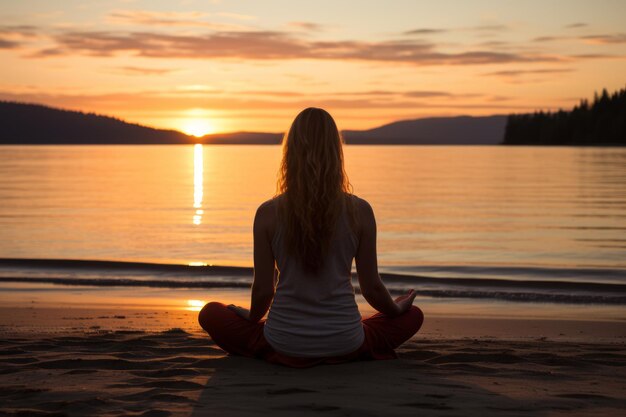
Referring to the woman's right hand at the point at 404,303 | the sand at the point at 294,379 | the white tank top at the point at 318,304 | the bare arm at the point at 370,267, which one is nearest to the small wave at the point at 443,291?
the sand at the point at 294,379

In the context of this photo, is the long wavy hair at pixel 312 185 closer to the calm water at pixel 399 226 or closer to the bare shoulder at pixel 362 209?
the bare shoulder at pixel 362 209

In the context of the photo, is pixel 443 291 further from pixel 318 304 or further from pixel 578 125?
pixel 578 125

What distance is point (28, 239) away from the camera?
64.2 feet

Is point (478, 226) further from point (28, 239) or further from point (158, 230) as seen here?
point (28, 239)

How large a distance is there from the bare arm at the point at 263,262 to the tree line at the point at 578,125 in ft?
525

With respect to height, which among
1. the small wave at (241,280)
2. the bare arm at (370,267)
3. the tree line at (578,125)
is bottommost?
the small wave at (241,280)

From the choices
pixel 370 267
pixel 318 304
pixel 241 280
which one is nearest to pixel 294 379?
pixel 318 304

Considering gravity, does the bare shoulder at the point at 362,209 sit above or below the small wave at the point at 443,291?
above

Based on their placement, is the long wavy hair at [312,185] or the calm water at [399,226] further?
the calm water at [399,226]

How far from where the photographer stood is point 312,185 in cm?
537

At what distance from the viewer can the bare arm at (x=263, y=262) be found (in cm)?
559

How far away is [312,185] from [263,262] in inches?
28.1

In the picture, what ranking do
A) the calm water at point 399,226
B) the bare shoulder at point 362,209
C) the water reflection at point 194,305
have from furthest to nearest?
the calm water at point 399,226
the water reflection at point 194,305
the bare shoulder at point 362,209

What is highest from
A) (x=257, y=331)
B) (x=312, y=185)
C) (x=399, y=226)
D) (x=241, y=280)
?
(x=312, y=185)
